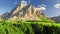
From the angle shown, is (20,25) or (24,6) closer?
(20,25)

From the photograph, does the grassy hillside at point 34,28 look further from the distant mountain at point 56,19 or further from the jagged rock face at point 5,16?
the distant mountain at point 56,19

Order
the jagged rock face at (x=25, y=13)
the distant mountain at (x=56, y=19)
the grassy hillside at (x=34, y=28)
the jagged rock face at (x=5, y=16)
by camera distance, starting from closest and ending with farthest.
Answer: the grassy hillside at (x=34, y=28) → the jagged rock face at (x=25, y=13) → the jagged rock face at (x=5, y=16) → the distant mountain at (x=56, y=19)

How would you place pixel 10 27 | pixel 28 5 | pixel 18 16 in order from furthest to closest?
pixel 28 5, pixel 18 16, pixel 10 27

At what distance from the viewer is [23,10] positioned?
358 inches

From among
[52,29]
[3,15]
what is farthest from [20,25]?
[3,15]

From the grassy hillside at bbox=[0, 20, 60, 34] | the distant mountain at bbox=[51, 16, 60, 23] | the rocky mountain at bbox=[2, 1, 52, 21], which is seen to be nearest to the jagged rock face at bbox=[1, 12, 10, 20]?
the rocky mountain at bbox=[2, 1, 52, 21]

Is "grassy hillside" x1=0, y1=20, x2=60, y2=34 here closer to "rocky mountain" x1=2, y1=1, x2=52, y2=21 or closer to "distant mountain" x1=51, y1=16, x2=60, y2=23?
"rocky mountain" x1=2, y1=1, x2=52, y2=21

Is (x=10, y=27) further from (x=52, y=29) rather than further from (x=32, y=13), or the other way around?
(x=32, y=13)

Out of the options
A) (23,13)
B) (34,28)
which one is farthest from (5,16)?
(34,28)

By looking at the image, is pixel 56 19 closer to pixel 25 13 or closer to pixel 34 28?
pixel 25 13

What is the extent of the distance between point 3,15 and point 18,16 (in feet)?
2.77

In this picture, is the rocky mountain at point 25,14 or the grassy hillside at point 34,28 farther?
the rocky mountain at point 25,14

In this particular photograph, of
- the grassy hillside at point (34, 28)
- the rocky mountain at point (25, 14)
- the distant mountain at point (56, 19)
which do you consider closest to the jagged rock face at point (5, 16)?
the rocky mountain at point (25, 14)

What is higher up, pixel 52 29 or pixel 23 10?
pixel 23 10
